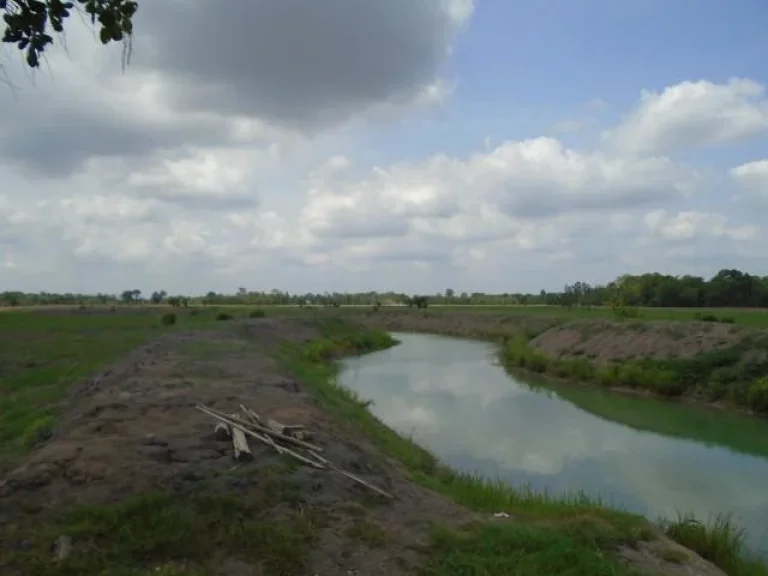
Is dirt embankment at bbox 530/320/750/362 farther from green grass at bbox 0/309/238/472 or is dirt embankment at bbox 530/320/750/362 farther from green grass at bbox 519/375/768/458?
green grass at bbox 0/309/238/472

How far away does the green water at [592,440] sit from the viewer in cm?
1266

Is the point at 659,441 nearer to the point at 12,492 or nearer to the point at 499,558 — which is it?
the point at 499,558

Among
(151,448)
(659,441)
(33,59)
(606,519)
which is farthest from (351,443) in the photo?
(659,441)

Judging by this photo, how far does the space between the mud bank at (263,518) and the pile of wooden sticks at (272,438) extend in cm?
18

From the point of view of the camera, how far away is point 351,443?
11133mm

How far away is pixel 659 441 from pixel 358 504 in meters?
12.7

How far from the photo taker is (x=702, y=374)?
24.7 metres

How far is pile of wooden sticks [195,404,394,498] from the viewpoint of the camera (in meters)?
8.74

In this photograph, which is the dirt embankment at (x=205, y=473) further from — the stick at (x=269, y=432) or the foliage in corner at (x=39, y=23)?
the foliage in corner at (x=39, y=23)

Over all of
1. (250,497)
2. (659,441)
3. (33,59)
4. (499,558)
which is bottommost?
(659,441)

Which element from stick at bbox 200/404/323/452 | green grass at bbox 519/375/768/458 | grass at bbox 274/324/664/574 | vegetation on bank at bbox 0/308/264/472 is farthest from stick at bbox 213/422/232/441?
green grass at bbox 519/375/768/458

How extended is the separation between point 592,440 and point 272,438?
10978 millimetres

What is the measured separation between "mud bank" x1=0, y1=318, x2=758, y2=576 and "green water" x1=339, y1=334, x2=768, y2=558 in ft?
11.0

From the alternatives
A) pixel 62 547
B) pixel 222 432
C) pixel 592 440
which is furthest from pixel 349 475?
pixel 592 440
